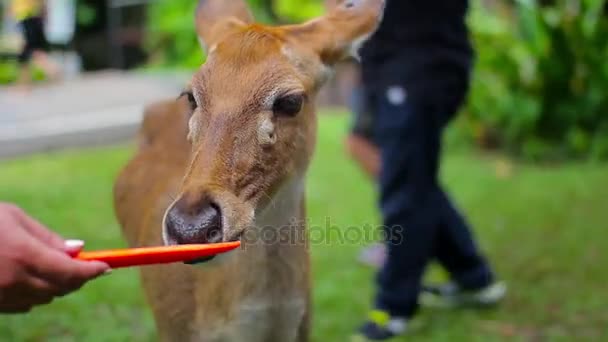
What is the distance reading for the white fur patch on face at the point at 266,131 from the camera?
242cm

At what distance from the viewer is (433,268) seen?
17.2ft

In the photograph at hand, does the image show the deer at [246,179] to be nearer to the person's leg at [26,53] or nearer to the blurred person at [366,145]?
Answer: the blurred person at [366,145]

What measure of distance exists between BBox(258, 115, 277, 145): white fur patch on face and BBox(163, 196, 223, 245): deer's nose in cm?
32

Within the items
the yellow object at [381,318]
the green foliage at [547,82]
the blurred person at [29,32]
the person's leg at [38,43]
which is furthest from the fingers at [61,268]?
the green foliage at [547,82]

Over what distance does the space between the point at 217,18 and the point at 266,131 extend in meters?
0.78

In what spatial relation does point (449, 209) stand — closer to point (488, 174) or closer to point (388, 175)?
point (388, 175)

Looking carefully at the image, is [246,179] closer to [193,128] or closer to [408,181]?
A: [193,128]

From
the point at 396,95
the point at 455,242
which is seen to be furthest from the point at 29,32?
the point at 455,242

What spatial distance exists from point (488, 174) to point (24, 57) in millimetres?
4059

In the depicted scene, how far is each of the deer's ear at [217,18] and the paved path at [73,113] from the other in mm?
5363

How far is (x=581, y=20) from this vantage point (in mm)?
7730

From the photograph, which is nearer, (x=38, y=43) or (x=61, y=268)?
(x=61, y=268)

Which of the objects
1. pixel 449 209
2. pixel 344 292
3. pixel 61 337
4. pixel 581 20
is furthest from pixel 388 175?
pixel 581 20

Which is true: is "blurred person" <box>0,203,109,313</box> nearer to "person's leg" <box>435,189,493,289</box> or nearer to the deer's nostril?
the deer's nostril
